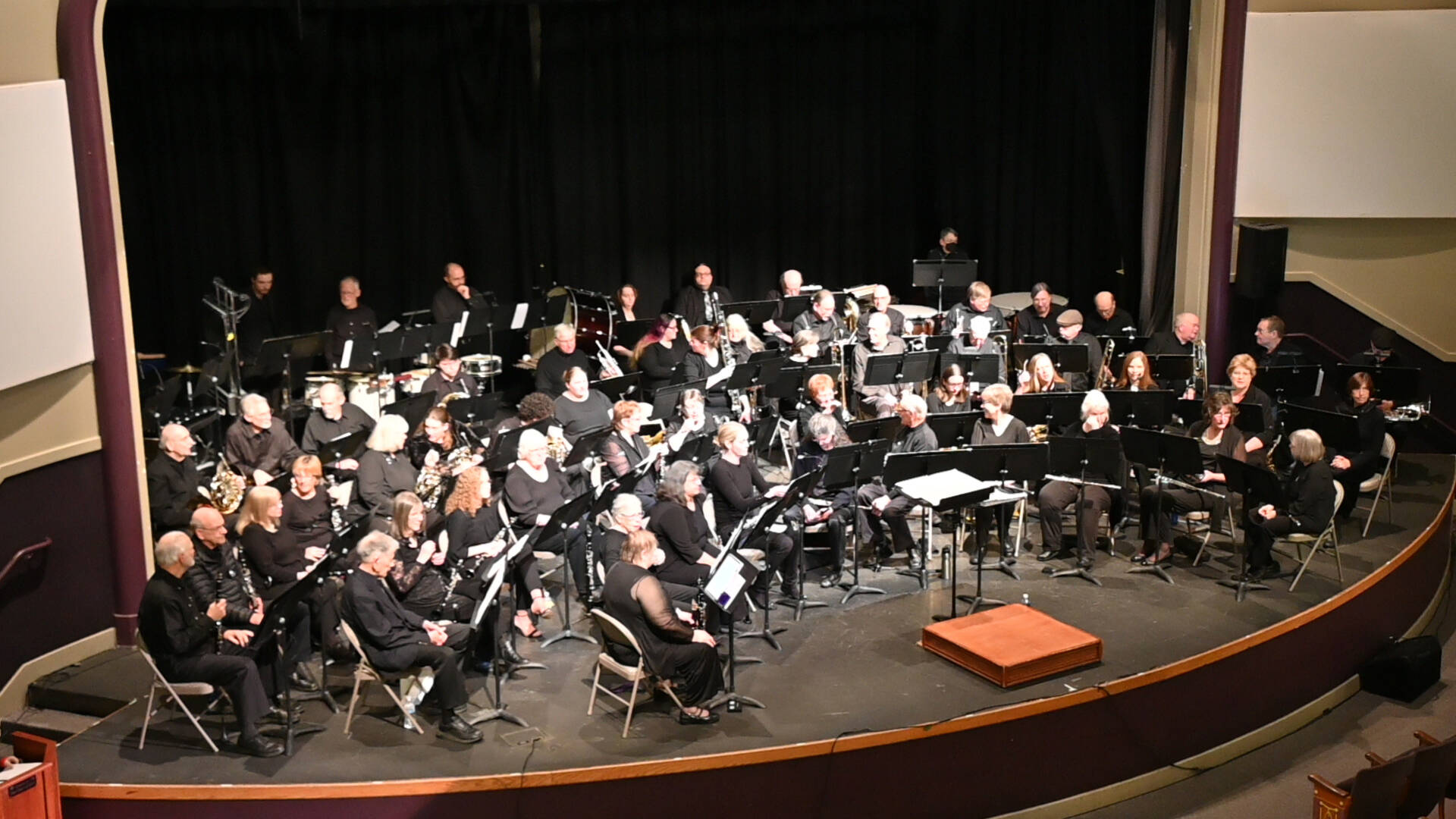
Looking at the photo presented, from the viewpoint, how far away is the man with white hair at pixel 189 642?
22.8ft

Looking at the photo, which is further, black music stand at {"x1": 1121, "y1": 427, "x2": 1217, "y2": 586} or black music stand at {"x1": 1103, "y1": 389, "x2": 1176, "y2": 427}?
black music stand at {"x1": 1103, "y1": 389, "x2": 1176, "y2": 427}

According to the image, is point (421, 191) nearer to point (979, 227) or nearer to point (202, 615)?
point (979, 227)

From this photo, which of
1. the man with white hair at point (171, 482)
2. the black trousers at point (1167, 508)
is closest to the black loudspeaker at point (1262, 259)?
the black trousers at point (1167, 508)

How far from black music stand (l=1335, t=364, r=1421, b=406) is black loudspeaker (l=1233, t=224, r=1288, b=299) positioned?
1.72 m

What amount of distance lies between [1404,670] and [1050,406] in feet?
8.95

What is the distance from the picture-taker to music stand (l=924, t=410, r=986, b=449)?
370 inches

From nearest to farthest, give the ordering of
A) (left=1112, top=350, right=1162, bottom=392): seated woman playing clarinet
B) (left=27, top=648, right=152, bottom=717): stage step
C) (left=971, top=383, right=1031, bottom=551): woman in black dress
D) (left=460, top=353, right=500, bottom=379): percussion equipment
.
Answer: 1. (left=27, top=648, right=152, bottom=717): stage step
2. (left=971, top=383, right=1031, bottom=551): woman in black dress
3. (left=1112, top=350, right=1162, bottom=392): seated woman playing clarinet
4. (left=460, top=353, right=500, bottom=379): percussion equipment

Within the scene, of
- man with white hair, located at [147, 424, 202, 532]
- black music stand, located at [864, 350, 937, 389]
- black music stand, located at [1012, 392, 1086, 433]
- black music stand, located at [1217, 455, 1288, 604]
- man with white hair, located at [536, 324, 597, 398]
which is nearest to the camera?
black music stand, located at [1217, 455, 1288, 604]

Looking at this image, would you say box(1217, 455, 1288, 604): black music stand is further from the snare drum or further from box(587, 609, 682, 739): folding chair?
the snare drum

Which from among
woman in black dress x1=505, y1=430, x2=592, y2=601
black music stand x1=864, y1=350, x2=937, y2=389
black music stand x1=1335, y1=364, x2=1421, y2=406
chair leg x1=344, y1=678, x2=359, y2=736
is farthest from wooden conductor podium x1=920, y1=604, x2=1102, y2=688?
black music stand x1=1335, y1=364, x2=1421, y2=406

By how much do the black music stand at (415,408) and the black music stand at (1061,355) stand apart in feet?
14.9

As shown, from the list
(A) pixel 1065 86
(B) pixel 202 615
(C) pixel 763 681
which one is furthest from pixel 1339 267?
(B) pixel 202 615

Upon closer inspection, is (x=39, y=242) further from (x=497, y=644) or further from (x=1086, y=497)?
(x=1086, y=497)

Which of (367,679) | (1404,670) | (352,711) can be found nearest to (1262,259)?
(1404,670)
